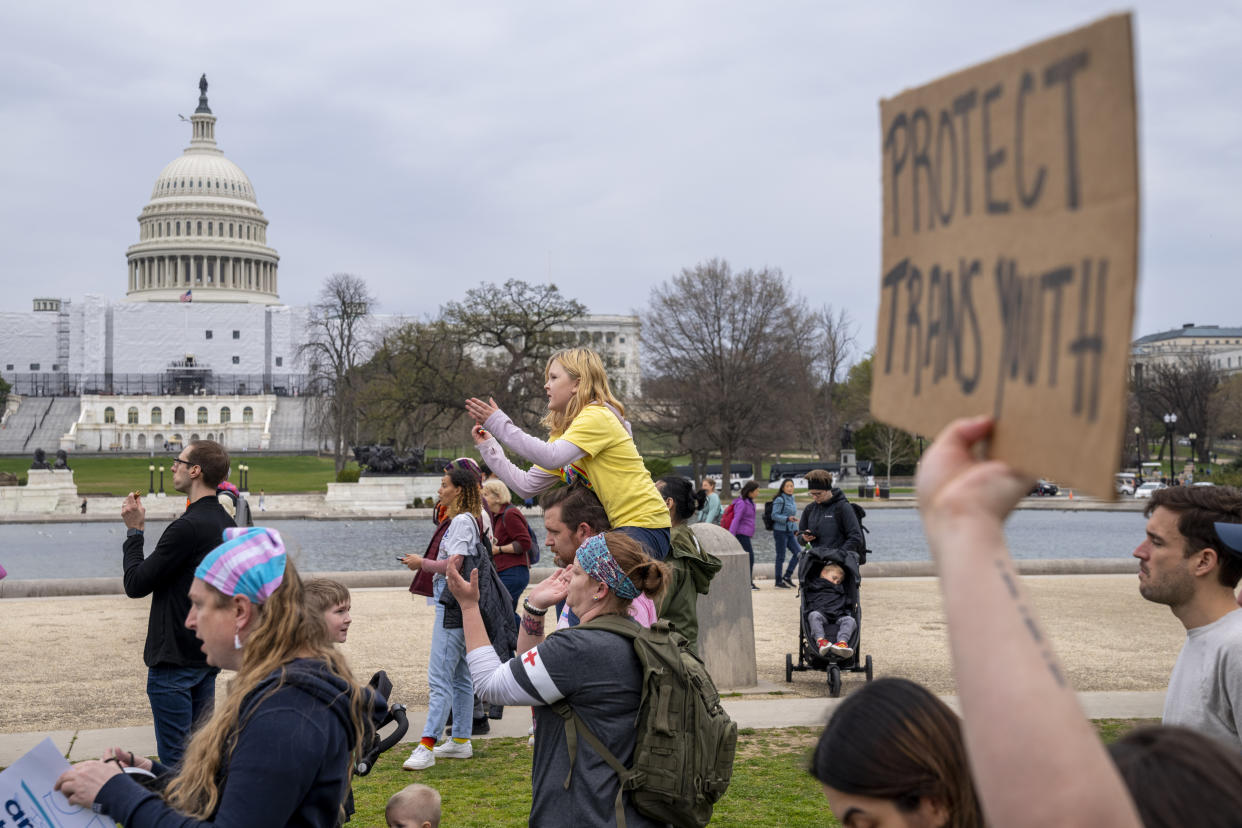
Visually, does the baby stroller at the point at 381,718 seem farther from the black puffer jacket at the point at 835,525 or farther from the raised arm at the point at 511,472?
the black puffer jacket at the point at 835,525

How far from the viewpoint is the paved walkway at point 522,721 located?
817 centimetres

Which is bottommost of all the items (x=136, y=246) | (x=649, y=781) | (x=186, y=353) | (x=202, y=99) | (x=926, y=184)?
(x=649, y=781)

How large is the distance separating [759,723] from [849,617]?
1.67 meters

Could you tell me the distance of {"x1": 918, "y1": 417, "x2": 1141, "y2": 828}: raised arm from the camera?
1.28 meters

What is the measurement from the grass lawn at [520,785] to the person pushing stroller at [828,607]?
166cm

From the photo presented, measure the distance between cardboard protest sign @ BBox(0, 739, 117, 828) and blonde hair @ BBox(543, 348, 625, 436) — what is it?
2514 millimetres

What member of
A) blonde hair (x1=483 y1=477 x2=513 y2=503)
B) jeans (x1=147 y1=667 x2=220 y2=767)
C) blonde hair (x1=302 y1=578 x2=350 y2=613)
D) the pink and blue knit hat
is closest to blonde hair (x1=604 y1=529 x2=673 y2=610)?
blonde hair (x1=302 y1=578 x2=350 y2=613)

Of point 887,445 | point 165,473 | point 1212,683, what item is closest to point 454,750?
point 1212,683

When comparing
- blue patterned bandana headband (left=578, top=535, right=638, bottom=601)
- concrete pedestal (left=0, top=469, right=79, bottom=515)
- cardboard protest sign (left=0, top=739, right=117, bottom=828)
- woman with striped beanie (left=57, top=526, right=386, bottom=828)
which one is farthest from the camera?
concrete pedestal (left=0, top=469, right=79, bottom=515)

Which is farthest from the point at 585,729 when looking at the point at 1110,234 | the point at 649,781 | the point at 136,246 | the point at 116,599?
the point at 136,246

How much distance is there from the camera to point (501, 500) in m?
9.41

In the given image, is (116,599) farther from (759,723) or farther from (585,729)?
(585,729)

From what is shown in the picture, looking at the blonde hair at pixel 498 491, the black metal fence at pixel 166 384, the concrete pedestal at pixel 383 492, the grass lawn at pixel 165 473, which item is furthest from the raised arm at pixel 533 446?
the black metal fence at pixel 166 384

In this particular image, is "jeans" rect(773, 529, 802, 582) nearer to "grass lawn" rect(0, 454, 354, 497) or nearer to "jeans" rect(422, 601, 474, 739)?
"jeans" rect(422, 601, 474, 739)
